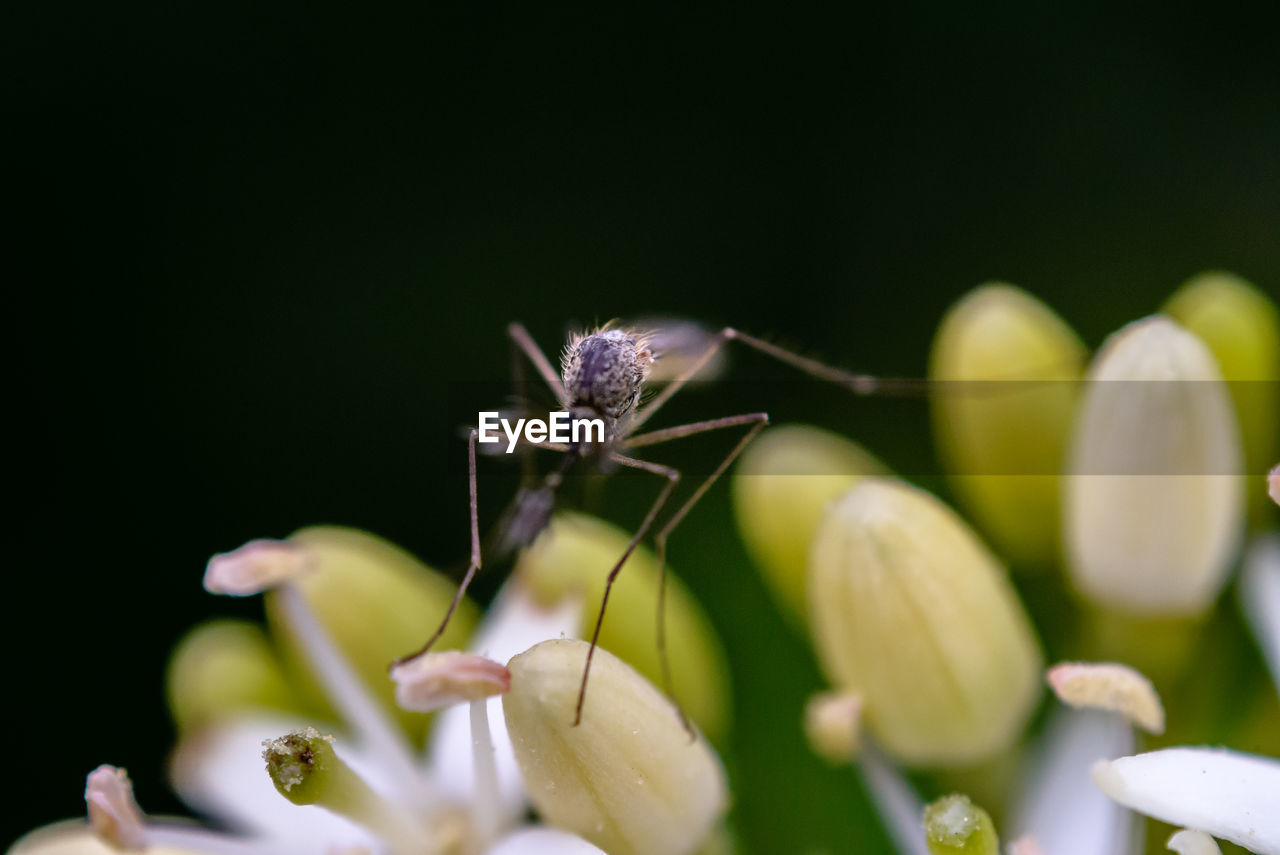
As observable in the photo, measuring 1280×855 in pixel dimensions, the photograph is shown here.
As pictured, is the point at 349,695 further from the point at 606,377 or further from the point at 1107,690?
the point at 1107,690

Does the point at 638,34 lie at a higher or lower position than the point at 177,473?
higher

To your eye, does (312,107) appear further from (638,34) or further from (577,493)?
(577,493)

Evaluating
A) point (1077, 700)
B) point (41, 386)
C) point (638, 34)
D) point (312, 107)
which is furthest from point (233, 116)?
point (1077, 700)

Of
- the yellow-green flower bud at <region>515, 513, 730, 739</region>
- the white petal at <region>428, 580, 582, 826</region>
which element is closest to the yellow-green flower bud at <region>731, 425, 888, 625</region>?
the yellow-green flower bud at <region>515, 513, 730, 739</region>

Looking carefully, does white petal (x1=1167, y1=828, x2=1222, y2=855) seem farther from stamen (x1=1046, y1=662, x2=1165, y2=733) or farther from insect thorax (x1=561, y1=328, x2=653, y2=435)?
Result: insect thorax (x1=561, y1=328, x2=653, y2=435)

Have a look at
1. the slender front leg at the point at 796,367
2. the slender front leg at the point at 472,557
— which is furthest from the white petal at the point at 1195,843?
the slender front leg at the point at 796,367

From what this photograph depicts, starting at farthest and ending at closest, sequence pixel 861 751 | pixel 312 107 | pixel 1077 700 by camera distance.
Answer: pixel 312 107 → pixel 861 751 → pixel 1077 700

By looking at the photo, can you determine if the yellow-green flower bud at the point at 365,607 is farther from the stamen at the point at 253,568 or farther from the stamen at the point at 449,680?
the stamen at the point at 449,680
